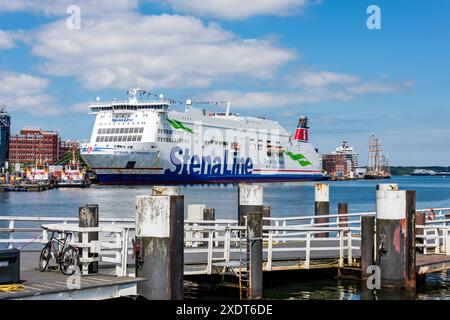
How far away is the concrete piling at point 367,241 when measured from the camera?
16266 millimetres

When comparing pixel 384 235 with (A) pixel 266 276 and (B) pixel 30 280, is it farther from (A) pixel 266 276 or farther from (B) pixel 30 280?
(B) pixel 30 280

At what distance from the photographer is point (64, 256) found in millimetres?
12625

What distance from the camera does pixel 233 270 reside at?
15445 mm

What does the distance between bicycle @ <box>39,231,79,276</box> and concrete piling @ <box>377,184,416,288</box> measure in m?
7.15

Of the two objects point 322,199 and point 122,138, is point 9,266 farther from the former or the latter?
point 122,138

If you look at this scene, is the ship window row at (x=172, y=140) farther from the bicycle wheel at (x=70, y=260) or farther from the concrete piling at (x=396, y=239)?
the bicycle wheel at (x=70, y=260)

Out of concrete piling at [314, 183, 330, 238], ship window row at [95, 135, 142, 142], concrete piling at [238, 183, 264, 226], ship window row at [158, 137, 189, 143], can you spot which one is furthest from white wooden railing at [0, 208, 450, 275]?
ship window row at [158, 137, 189, 143]

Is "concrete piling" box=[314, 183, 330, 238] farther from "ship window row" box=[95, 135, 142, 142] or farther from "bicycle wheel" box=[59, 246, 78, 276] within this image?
"ship window row" box=[95, 135, 142, 142]

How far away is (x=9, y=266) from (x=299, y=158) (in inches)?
5444

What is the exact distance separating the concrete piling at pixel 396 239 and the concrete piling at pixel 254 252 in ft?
10.0

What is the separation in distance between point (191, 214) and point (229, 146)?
10220 cm

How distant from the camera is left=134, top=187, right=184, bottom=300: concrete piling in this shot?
→ 11.9m

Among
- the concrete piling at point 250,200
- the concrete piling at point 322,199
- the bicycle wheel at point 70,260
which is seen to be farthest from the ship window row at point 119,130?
the bicycle wheel at point 70,260
